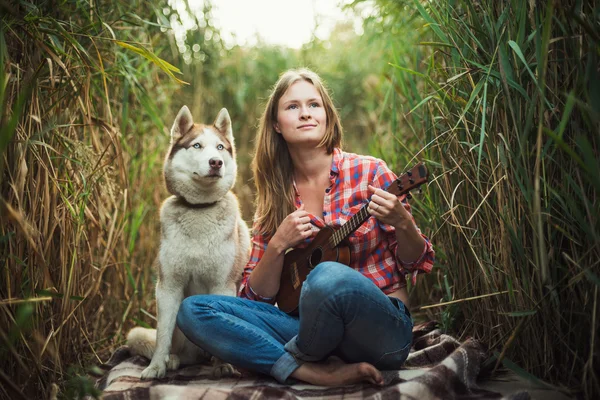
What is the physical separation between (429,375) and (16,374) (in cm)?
139

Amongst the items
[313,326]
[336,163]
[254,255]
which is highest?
[336,163]

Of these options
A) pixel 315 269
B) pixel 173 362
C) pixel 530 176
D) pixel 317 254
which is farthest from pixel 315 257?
pixel 530 176

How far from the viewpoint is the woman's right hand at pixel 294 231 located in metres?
1.99

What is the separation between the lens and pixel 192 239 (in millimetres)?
2180

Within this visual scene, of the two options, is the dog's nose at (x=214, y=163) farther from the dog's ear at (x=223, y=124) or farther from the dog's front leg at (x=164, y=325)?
the dog's front leg at (x=164, y=325)

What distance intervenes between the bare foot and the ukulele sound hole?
399 mm

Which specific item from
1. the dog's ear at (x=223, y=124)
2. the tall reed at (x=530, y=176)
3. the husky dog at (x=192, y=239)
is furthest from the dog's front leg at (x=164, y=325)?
the tall reed at (x=530, y=176)

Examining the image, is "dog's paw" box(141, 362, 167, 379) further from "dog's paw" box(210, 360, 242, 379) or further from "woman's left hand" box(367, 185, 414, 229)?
"woman's left hand" box(367, 185, 414, 229)

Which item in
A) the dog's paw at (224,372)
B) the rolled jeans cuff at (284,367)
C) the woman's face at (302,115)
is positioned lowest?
the dog's paw at (224,372)

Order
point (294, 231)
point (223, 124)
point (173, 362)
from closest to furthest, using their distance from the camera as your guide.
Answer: point (294, 231), point (173, 362), point (223, 124)

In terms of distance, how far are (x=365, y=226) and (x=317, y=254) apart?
0.23m

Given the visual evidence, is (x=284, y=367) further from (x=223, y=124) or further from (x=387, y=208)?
(x=223, y=124)

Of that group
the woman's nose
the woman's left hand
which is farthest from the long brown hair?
the woman's left hand

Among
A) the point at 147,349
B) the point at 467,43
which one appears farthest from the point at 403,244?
the point at 147,349
